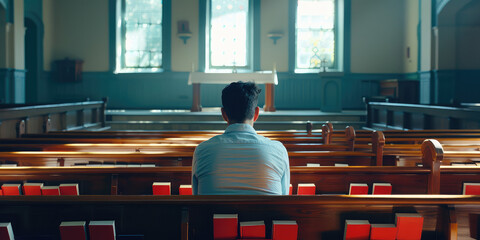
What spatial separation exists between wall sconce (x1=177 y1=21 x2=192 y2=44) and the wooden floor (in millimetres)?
2710

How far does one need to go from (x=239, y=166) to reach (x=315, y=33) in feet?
34.3

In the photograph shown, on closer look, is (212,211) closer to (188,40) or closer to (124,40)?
(188,40)

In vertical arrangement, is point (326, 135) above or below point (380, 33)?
below

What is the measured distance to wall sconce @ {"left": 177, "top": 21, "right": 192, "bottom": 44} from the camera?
1134 centimetres

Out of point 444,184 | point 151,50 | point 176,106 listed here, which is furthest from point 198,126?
point 444,184

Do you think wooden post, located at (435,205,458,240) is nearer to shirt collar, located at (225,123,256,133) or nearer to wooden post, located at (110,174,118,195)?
shirt collar, located at (225,123,256,133)

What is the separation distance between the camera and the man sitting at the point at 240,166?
1.81 m

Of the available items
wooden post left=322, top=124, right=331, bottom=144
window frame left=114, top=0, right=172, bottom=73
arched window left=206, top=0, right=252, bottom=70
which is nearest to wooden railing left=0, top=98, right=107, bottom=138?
A: wooden post left=322, top=124, right=331, bottom=144

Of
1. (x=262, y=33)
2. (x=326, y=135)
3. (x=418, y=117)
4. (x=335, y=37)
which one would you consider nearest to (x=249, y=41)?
(x=262, y=33)

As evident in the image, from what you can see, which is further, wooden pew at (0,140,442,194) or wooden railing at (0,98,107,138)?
wooden railing at (0,98,107,138)

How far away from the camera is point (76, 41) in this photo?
37.9ft

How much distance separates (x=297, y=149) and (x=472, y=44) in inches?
311

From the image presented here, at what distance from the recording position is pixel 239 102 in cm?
194

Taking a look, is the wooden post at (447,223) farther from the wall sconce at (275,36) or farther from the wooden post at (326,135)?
the wall sconce at (275,36)
